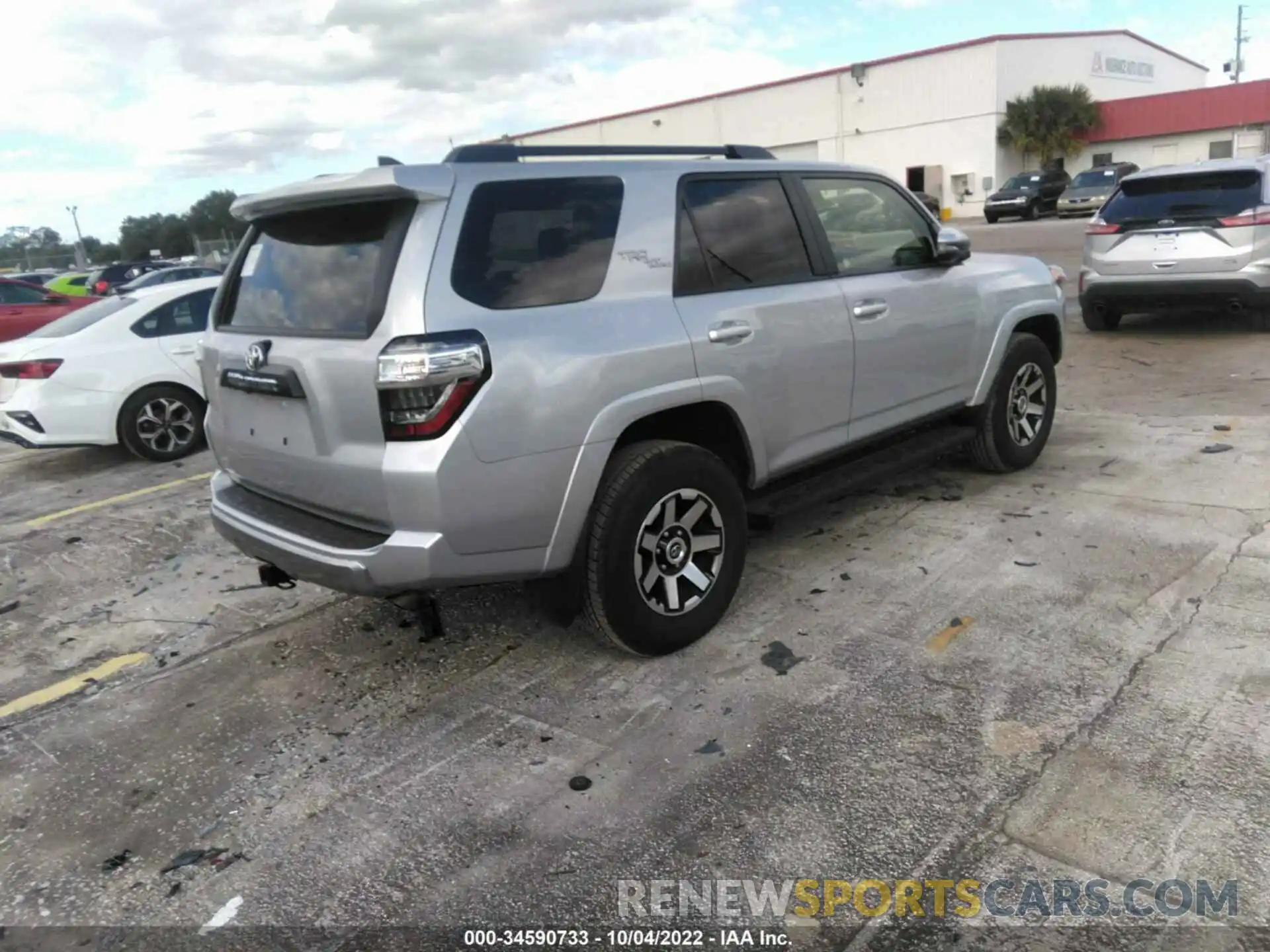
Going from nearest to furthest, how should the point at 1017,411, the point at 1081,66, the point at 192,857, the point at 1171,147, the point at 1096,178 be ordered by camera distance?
1. the point at 192,857
2. the point at 1017,411
3. the point at 1096,178
4. the point at 1171,147
5. the point at 1081,66

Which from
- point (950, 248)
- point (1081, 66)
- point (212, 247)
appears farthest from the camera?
point (1081, 66)

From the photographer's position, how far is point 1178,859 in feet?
8.30

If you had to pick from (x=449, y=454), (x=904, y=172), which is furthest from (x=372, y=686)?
(x=904, y=172)

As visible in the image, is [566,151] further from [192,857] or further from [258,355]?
[192,857]

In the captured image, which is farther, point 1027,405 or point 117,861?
point 1027,405

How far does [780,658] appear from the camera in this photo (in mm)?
3791

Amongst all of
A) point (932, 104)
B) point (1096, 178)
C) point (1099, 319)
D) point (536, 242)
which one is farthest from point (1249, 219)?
point (932, 104)

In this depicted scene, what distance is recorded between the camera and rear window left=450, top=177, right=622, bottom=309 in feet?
10.6

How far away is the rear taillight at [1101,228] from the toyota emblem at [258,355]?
9.13 m

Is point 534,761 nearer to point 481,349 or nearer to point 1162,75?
point 481,349

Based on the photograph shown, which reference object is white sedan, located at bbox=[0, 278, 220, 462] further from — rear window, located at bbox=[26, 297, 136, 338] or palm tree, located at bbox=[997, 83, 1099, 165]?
palm tree, located at bbox=[997, 83, 1099, 165]

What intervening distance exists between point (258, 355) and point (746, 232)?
2.06m

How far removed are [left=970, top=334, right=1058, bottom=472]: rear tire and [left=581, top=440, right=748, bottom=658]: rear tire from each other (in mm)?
2268

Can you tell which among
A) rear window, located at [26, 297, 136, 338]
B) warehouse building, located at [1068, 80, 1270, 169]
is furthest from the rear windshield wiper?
warehouse building, located at [1068, 80, 1270, 169]
